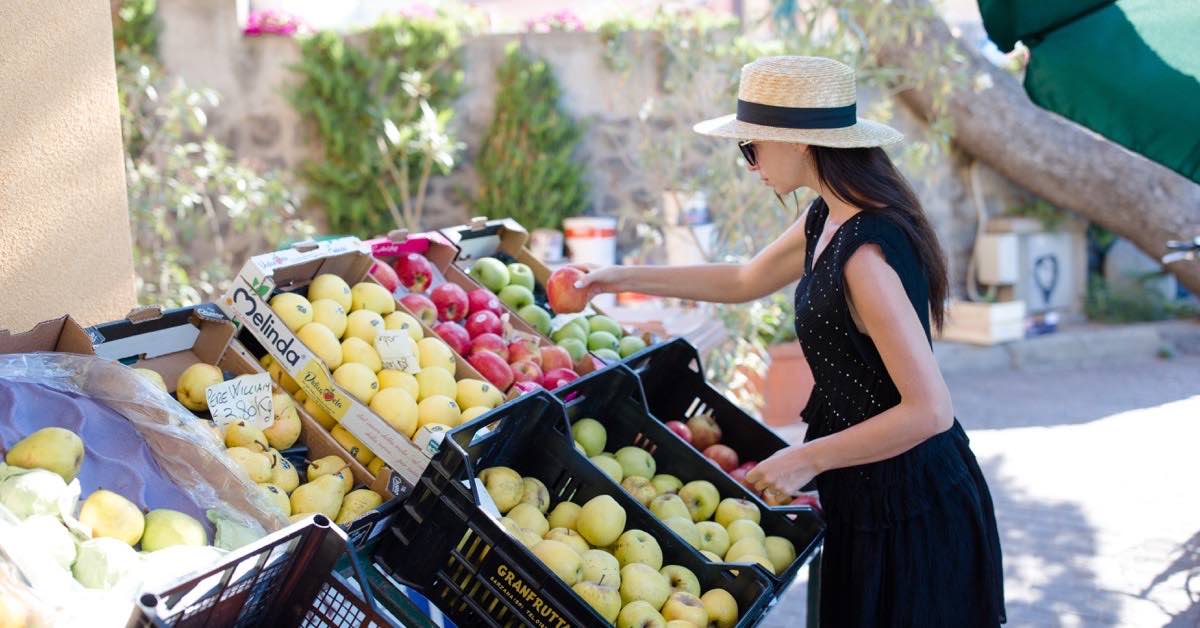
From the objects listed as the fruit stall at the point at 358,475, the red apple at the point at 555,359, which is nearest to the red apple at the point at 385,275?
the fruit stall at the point at 358,475

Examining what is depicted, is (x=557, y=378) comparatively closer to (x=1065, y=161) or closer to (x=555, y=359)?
(x=555, y=359)

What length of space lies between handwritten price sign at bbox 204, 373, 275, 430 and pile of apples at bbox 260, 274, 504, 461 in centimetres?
13

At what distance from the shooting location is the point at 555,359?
3.02 meters

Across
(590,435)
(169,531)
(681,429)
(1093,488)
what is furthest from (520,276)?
(1093,488)

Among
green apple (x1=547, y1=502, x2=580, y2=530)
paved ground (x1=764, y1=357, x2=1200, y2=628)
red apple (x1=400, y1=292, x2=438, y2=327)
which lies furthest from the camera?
paved ground (x1=764, y1=357, x2=1200, y2=628)

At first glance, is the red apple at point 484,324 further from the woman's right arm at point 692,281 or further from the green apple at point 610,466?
the green apple at point 610,466

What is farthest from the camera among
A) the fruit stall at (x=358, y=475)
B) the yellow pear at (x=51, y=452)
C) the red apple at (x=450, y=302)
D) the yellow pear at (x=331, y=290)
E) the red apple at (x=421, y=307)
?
the red apple at (x=450, y=302)

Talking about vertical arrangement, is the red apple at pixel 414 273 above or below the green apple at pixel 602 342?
above

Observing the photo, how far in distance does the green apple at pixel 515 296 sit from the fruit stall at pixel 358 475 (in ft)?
0.88

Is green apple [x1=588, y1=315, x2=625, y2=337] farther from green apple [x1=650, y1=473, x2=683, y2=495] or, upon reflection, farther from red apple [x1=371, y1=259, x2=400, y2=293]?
green apple [x1=650, y1=473, x2=683, y2=495]

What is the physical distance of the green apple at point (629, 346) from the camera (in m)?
3.27

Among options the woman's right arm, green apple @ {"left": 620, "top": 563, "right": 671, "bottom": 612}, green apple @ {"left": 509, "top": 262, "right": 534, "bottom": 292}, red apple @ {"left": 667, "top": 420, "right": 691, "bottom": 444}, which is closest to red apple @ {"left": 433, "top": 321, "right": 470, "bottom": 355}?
the woman's right arm

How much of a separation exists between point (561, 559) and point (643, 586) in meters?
0.17

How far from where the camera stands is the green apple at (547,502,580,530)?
234 centimetres
